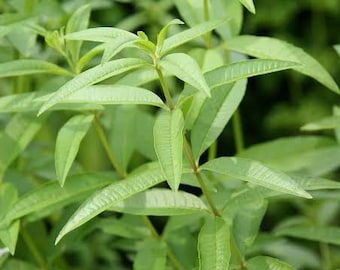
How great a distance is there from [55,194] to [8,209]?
0.19 ft

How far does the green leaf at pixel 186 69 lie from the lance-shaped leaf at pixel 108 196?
0.38 ft

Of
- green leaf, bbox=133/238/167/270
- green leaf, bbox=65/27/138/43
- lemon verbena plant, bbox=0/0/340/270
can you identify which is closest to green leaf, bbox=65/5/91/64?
lemon verbena plant, bbox=0/0/340/270

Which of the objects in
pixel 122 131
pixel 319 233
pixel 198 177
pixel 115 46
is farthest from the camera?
pixel 122 131

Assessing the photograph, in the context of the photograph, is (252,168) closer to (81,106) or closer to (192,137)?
(192,137)

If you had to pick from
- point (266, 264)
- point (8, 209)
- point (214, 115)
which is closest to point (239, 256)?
point (266, 264)

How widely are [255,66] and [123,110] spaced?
324mm

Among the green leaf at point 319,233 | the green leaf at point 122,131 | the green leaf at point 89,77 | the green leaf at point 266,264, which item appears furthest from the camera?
the green leaf at point 122,131

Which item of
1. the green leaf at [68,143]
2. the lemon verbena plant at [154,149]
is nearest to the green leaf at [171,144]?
the lemon verbena plant at [154,149]

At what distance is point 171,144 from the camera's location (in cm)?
77

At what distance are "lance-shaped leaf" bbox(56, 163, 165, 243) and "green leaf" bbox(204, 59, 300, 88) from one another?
0.11 m

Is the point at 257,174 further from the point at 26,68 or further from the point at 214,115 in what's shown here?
the point at 26,68

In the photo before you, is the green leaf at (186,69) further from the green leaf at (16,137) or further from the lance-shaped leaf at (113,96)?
the green leaf at (16,137)

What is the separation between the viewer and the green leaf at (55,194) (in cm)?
88

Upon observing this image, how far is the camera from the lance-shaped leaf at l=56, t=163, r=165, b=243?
749 millimetres
